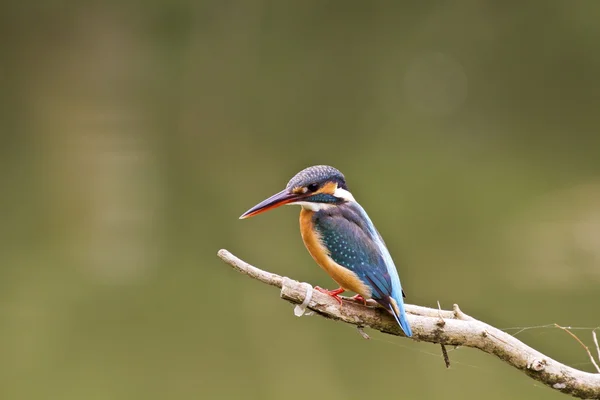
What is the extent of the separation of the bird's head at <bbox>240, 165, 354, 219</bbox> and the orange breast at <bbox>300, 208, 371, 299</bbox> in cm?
4

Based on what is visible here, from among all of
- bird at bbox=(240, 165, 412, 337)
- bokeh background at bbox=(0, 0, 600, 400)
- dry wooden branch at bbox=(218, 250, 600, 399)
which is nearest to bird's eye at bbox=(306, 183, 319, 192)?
bird at bbox=(240, 165, 412, 337)

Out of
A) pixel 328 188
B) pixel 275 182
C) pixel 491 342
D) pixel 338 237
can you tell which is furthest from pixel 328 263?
pixel 275 182

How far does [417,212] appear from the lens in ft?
19.0

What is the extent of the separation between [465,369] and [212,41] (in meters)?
5.06

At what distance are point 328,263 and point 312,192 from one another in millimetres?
153

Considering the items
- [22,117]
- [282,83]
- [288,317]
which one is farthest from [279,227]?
[22,117]

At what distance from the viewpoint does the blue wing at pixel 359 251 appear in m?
1.69

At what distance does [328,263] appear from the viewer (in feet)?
5.74

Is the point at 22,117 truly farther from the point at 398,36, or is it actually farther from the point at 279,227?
the point at 398,36

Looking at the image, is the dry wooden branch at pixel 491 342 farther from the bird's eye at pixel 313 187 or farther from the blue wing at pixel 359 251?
the bird's eye at pixel 313 187

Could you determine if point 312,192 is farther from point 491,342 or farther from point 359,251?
point 491,342

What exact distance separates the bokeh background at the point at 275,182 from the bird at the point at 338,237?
111 cm

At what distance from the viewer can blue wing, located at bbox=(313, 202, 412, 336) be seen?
1.69 metres

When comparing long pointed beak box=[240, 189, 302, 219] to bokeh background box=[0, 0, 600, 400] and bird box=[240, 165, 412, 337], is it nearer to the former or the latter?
bird box=[240, 165, 412, 337]
